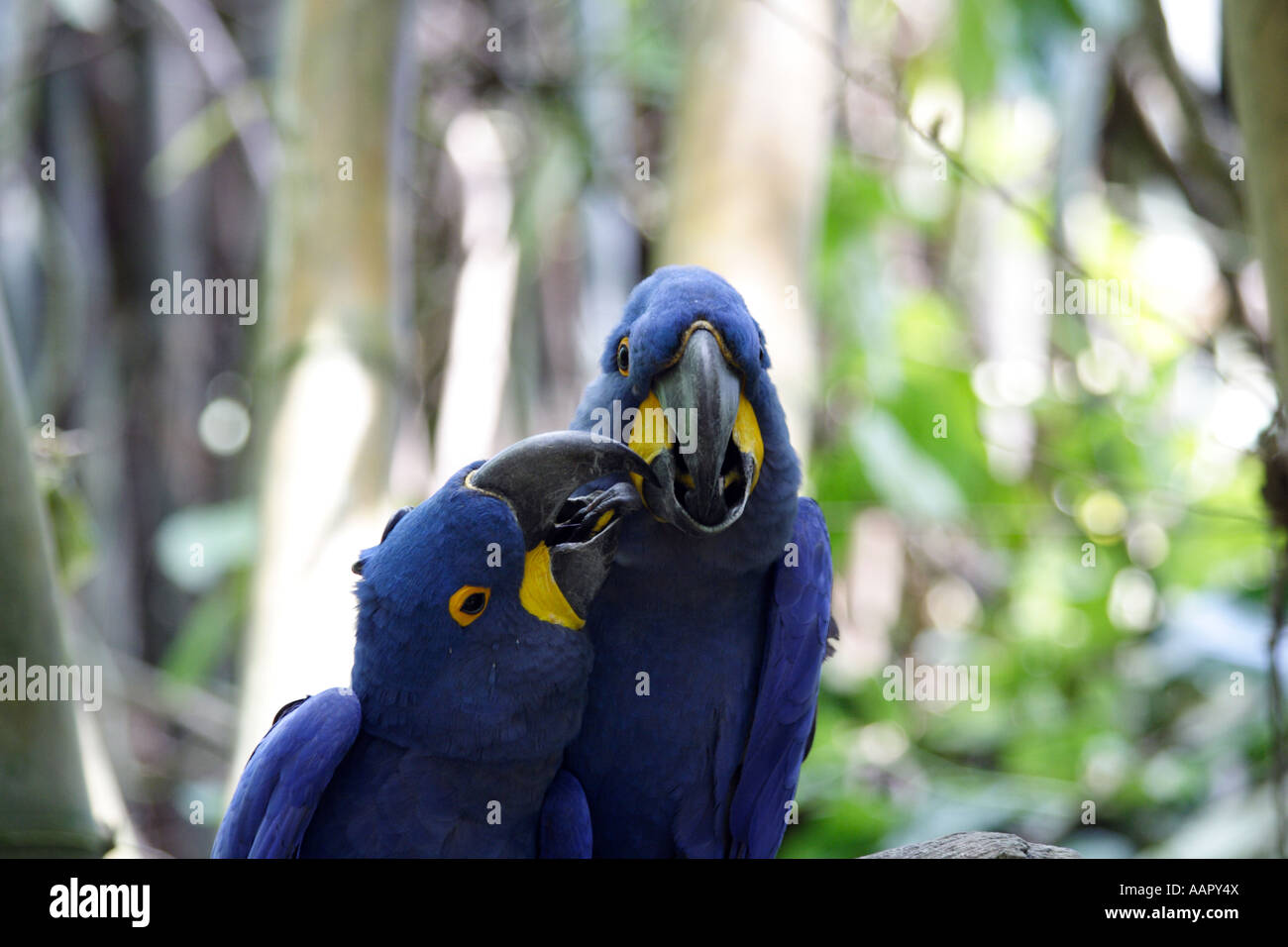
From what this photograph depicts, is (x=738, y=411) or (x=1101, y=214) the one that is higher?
(x=1101, y=214)

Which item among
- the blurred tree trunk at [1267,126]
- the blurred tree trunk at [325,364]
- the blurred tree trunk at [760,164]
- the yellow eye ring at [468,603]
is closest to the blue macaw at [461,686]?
the yellow eye ring at [468,603]

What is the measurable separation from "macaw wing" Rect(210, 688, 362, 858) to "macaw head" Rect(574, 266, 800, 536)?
442mm

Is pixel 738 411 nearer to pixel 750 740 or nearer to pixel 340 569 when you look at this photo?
pixel 750 740

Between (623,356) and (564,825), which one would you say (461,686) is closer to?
(564,825)

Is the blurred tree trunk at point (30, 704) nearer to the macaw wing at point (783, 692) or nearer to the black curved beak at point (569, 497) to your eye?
the black curved beak at point (569, 497)

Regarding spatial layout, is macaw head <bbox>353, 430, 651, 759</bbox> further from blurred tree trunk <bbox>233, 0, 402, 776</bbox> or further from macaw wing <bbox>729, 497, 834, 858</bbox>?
blurred tree trunk <bbox>233, 0, 402, 776</bbox>

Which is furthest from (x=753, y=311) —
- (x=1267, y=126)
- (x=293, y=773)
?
(x=293, y=773)

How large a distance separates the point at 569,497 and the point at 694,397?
19 cm

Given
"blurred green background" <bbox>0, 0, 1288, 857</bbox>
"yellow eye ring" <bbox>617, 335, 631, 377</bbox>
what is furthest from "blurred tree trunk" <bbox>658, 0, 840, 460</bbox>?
"yellow eye ring" <bbox>617, 335, 631, 377</bbox>

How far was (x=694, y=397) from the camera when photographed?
3.74ft

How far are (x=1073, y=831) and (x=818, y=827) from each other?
622 millimetres

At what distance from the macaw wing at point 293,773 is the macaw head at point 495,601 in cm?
5
